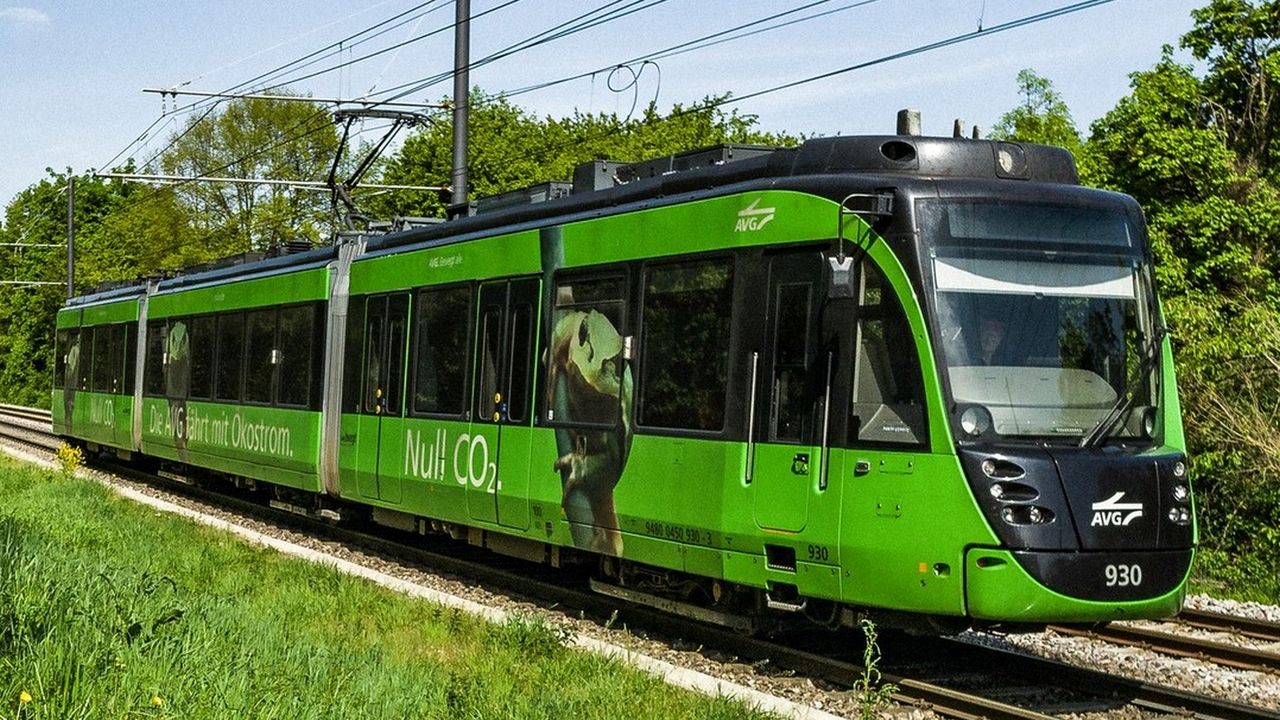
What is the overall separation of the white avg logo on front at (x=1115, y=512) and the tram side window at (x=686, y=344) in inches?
102

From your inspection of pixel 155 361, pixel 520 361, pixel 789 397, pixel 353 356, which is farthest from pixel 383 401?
pixel 155 361

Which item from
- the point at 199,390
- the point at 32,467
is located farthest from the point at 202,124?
the point at 199,390

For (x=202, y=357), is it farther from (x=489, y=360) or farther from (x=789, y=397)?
(x=789, y=397)

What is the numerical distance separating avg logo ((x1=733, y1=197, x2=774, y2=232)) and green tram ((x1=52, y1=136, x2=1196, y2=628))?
0.8 inches

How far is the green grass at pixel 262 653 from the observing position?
7.14 metres

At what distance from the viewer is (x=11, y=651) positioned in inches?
297

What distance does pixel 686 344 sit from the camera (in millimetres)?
11234

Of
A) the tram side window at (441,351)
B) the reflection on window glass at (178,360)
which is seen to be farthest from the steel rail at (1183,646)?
the reflection on window glass at (178,360)

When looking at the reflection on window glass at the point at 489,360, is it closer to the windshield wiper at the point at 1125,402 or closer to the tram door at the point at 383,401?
the tram door at the point at 383,401

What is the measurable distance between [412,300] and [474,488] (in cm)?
256

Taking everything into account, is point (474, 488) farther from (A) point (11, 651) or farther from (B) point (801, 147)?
(A) point (11, 651)

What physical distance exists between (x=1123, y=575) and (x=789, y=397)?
7.37 feet

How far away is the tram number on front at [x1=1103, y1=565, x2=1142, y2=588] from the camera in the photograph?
9156 mm

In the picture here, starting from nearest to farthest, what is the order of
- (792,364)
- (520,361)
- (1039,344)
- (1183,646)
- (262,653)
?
(262,653)
(1039,344)
(792,364)
(1183,646)
(520,361)
